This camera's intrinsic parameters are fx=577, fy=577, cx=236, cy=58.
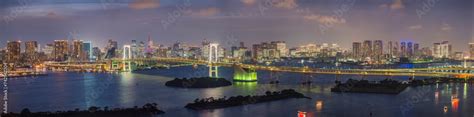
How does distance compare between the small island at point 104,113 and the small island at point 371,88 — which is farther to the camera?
the small island at point 371,88

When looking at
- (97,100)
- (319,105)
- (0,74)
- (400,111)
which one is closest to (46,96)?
(97,100)

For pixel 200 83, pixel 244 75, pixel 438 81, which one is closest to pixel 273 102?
pixel 200 83

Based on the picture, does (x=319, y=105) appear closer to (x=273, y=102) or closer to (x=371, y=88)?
(x=273, y=102)

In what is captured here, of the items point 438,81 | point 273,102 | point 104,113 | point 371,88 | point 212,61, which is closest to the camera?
point 104,113

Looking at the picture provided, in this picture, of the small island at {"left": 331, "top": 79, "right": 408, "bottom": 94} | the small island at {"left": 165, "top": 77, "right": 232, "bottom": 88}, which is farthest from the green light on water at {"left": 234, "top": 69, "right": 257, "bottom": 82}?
the small island at {"left": 331, "top": 79, "right": 408, "bottom": 94}

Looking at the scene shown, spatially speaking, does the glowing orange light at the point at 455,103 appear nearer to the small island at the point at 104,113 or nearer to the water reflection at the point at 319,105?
the water reflection at the point at 319,105

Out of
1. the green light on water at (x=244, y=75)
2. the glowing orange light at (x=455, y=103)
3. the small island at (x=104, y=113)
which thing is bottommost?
the small island at (x=104, y=113)

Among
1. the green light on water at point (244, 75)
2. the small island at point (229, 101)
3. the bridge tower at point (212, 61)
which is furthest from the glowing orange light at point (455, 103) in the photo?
the bridge tower at point (212, 61)

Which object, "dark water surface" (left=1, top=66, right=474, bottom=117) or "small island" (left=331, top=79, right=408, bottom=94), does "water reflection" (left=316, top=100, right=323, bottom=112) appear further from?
"small island" (left=331, top=79, right=408, bottom=94)

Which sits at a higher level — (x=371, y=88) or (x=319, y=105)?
(x=371, y=88)

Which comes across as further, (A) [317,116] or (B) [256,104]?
(B) [256,104]

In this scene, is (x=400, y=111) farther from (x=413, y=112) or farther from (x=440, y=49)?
(x=440, y=49)
